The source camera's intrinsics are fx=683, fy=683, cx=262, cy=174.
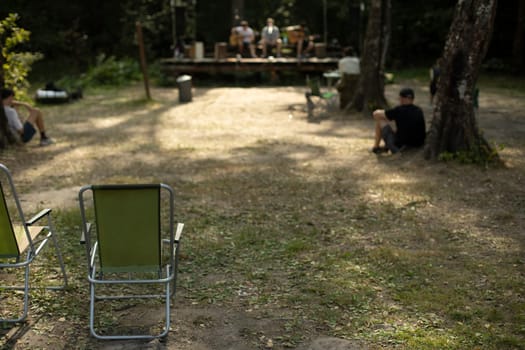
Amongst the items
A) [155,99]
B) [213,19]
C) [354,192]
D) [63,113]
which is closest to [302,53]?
[213,19]

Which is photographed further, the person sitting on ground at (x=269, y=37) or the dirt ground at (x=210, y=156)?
the person sitting on ground at (x=269, y=37)

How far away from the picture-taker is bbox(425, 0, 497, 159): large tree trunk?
8312 mm

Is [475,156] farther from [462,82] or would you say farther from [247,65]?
[247,65]

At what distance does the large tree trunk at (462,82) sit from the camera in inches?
327

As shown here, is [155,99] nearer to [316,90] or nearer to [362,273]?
[316,90]

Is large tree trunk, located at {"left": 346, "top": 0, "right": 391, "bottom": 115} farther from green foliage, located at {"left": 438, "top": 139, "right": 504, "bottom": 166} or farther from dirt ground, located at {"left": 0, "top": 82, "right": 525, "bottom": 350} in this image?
green foliage, located at {"left": 438, "top": 139, "right": 504, "bottom": 166}

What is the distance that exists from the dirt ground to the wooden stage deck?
4.95 m

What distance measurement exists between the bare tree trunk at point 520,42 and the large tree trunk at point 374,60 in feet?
31.0

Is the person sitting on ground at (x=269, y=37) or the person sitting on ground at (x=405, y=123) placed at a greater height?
the person sitting on ground at (x=269, y=37)

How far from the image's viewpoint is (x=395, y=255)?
18.2 feet

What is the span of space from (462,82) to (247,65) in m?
13.2

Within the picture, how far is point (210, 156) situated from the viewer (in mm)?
9859

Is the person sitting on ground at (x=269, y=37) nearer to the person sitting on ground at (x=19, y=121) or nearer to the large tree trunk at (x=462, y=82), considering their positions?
the person sitting on ground at (x=19, y=121)

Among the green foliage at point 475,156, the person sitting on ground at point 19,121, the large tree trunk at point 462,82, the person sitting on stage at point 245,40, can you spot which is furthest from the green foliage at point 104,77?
the green foliage at point 475,156
